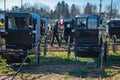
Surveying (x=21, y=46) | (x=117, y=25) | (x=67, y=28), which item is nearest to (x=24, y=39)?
(x=21, y=46)

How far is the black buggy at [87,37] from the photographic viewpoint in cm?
1881

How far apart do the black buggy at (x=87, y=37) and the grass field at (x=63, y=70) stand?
61 cm

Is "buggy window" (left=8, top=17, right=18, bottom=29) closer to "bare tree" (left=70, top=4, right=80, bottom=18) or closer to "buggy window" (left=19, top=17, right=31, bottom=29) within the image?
"buggy window" (left=19, top=17, right=31, bottom=29)

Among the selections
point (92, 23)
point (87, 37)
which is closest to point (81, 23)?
point (92, 23)

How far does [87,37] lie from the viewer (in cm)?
1962

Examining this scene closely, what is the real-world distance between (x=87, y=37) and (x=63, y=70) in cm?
521

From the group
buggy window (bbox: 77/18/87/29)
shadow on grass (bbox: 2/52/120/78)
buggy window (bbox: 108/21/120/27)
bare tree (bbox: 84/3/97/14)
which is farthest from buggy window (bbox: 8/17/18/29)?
bare tree (bbox: 84/3/97/14)

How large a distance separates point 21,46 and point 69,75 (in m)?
4.46

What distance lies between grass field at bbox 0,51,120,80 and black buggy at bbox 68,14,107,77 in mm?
612

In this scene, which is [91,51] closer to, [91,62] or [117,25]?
[91,62]

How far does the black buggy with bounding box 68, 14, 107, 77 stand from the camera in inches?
741

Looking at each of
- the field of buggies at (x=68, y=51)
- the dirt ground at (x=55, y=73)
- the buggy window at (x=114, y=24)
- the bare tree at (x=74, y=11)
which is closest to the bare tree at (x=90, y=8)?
the bare tree at (x=74, y=11)

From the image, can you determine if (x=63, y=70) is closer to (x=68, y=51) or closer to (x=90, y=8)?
(x=68, y=51)

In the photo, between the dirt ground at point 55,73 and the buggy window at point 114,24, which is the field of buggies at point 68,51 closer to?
the dirt ground at point 55,73
